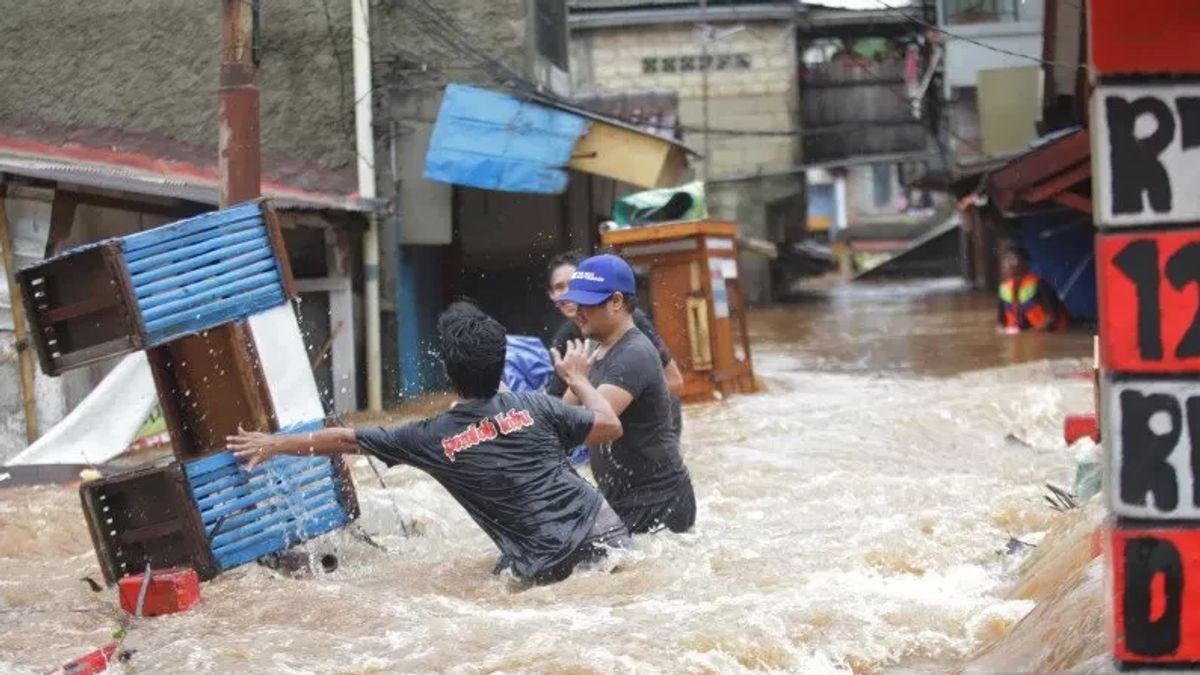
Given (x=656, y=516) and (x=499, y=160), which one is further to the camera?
(x=499, y=160)

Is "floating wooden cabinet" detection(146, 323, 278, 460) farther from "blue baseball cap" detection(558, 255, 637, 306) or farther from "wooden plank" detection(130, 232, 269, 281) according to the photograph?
"blue baseball cap" detection(558, 255, 637, 306)

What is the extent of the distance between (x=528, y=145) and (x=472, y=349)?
35.2ft

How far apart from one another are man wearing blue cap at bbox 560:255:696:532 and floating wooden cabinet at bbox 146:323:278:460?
1.33m

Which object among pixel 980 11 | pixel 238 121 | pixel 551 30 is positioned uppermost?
pixel 980 11

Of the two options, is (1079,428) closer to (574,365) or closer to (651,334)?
(651,334)

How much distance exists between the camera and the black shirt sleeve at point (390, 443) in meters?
6.03

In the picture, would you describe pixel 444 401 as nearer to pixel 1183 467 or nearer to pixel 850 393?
pixel 850 393

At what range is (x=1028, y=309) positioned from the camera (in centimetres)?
2408

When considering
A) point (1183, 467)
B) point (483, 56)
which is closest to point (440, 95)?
point (483, 56)

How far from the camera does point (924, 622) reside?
5914 mm

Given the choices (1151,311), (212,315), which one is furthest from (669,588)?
(1151,311)

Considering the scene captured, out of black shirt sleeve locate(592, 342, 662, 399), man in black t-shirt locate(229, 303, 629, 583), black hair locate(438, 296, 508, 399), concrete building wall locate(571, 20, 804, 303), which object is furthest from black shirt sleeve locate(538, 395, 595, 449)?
concrete building wall locate(571, 20, 804, 303)

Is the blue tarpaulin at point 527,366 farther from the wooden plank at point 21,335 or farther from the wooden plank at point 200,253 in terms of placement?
the wooden plank at point 200,253

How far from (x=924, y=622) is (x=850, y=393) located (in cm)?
1106
